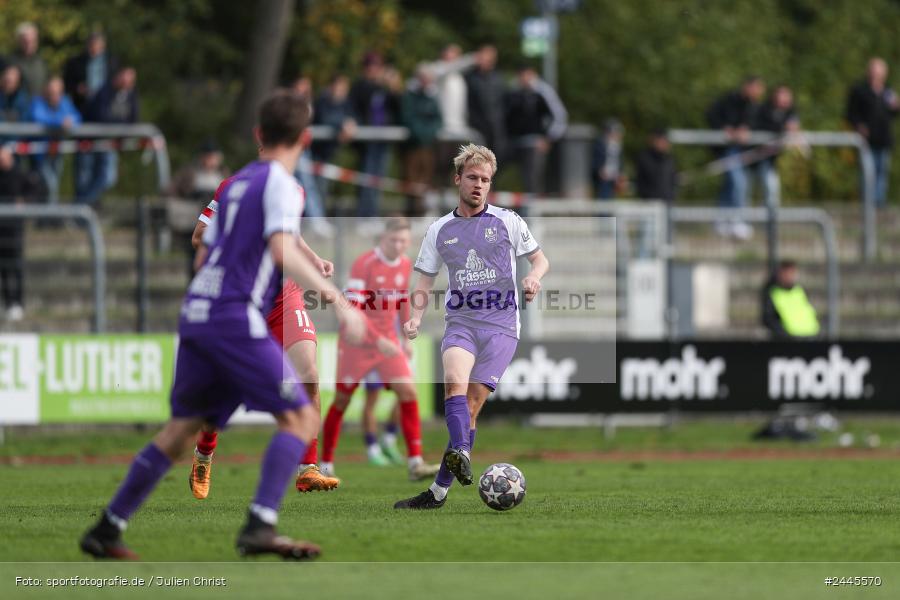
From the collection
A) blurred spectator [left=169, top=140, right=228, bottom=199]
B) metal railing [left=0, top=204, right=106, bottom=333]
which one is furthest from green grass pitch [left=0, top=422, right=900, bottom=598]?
blurred spectator [left=169, top=140, right=228, bottom=199]

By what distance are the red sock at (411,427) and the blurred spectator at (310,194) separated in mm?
7094

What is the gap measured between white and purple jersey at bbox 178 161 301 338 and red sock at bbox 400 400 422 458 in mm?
6463

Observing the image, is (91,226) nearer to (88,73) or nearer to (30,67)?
(30,67)

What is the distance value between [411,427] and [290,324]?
3.17 meters

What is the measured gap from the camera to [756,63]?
37.7 metres

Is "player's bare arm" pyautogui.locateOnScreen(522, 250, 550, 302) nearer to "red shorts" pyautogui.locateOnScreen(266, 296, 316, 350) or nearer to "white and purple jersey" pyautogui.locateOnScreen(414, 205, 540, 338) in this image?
"white and purple jersey" pyautogui.locateOnScreen(414, 205, 540, 338)

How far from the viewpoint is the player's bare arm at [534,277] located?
11.0 metres

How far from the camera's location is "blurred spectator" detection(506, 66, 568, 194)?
81.1 ft

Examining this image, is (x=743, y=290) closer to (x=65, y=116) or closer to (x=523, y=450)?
A: (x=523, y=450)

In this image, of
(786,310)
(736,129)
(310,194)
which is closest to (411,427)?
(786,310)

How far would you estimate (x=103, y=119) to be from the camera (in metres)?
23.8

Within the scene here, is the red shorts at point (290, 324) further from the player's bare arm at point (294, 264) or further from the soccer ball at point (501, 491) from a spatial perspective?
the player's bare arm at point (294, 264)

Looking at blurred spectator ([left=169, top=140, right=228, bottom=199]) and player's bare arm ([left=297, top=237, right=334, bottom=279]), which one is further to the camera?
blurred spectator ([left=169, top=140, right=228, bottom=199])

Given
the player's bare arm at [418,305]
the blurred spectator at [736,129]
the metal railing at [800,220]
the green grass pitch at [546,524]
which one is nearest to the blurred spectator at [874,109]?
the blurred spectator at [736,129]
